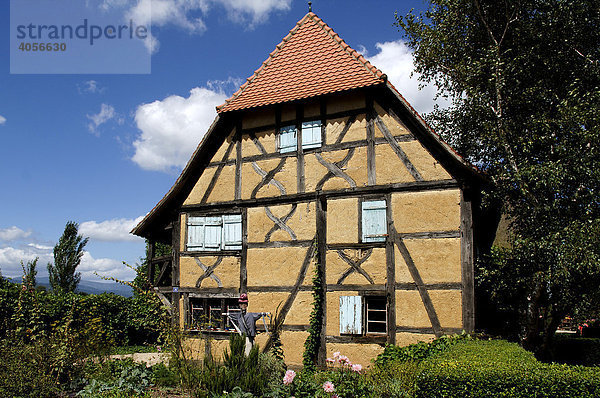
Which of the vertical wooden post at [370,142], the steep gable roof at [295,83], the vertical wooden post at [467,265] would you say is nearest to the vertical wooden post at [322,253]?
the vertical wooden post at [370,142]

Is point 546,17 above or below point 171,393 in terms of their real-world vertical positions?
above

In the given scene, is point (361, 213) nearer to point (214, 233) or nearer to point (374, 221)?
point (374, 221)

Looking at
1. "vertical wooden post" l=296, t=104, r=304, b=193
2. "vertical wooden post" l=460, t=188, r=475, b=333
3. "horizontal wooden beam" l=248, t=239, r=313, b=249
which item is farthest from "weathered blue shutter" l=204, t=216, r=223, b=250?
"vertical wooden post" l=460, t=188, r=475, b=333

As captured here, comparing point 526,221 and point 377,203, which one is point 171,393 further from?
point 526,221

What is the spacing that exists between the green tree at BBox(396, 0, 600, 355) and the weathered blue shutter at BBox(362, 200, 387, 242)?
2377 mm

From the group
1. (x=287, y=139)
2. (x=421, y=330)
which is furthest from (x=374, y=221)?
(x=287, y=139)

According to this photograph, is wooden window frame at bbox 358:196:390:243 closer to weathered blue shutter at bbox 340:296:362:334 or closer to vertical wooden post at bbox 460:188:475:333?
weathered blue shutter at bbox 340:296:362:334

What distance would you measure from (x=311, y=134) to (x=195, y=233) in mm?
4212

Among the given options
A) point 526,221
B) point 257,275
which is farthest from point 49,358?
point 526,221

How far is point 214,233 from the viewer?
1273 cm

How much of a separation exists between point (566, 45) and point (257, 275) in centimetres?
903

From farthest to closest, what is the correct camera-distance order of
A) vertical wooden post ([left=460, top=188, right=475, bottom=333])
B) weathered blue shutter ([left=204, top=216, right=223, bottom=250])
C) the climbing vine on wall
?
weathered blue shutter ([left=204, top=216, right=223, bottom=250]) → the climbing vine on wall → vertical wooden post ([left=460, top=188, right=475, bottom=333])

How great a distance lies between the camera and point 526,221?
9664mm

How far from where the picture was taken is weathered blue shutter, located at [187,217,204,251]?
12852 millimetres
